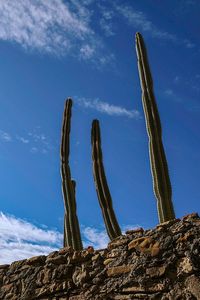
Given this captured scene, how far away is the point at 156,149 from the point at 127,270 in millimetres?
2845

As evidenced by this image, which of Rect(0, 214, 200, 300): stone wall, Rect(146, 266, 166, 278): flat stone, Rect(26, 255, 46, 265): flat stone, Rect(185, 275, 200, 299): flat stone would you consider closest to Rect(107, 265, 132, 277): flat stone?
Rect(0, 214, 200, 300): stone wall

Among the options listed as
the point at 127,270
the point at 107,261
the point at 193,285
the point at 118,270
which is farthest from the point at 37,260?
the point at 193,285

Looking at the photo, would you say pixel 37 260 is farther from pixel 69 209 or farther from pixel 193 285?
pixel 69 209

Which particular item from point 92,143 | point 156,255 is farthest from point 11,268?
point 92,143

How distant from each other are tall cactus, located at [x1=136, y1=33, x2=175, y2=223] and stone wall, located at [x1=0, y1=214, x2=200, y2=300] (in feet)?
5.36

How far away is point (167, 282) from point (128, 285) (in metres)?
0.52

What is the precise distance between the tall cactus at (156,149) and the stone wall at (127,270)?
64.4 inches

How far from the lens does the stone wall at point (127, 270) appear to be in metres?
4.89

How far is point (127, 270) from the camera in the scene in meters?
5.31

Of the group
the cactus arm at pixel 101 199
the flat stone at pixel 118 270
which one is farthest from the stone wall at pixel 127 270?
the cactus arm at pixel 101 199

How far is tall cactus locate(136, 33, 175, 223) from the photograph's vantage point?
7.21 m

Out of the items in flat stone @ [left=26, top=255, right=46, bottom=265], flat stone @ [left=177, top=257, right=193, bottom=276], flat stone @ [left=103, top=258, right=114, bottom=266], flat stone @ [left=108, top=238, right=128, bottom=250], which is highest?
flat stone @ [left=26, top=255, right=46, bottom=265]

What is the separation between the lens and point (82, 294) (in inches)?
220

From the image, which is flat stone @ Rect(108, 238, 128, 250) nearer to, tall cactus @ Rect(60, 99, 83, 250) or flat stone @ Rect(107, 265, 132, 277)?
flat stone @ Rect(107, 265, 132, 277)
